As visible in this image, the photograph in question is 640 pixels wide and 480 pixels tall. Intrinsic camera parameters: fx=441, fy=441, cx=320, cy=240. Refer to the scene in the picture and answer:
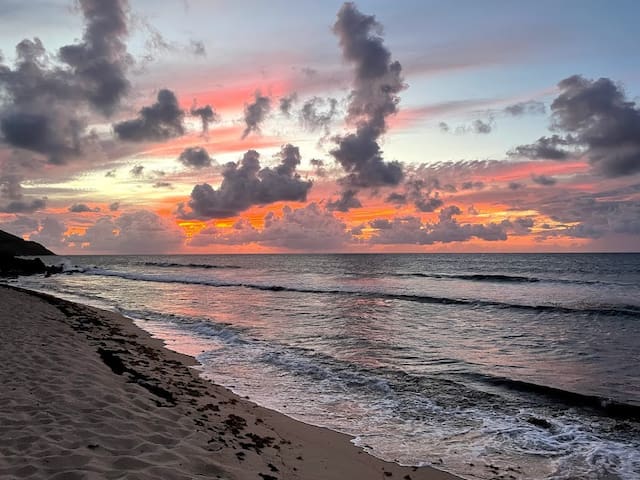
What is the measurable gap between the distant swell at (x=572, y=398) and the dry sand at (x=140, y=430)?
5.83 metres

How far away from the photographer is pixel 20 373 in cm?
880

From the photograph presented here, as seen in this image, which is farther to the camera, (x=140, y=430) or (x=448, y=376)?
(x=448, y=376)

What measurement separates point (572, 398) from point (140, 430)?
10.4 meters

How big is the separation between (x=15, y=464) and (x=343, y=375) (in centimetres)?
945

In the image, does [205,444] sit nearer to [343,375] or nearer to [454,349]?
[343,375]

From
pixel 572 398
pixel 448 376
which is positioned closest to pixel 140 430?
pixel 448 376

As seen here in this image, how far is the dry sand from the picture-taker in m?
5.45

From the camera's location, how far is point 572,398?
37.1 feet

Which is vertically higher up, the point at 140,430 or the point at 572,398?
the point at 140,430

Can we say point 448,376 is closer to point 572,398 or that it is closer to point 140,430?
point 572,398

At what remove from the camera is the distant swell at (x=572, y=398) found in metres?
10.4

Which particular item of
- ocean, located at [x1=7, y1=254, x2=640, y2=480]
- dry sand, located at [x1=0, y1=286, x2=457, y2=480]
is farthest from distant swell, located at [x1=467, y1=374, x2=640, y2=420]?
dry sand, located at [x1=0, y1=286, x2=457, y2=480]

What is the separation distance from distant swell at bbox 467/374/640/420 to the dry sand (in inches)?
229

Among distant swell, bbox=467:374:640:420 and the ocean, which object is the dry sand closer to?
the ocean
